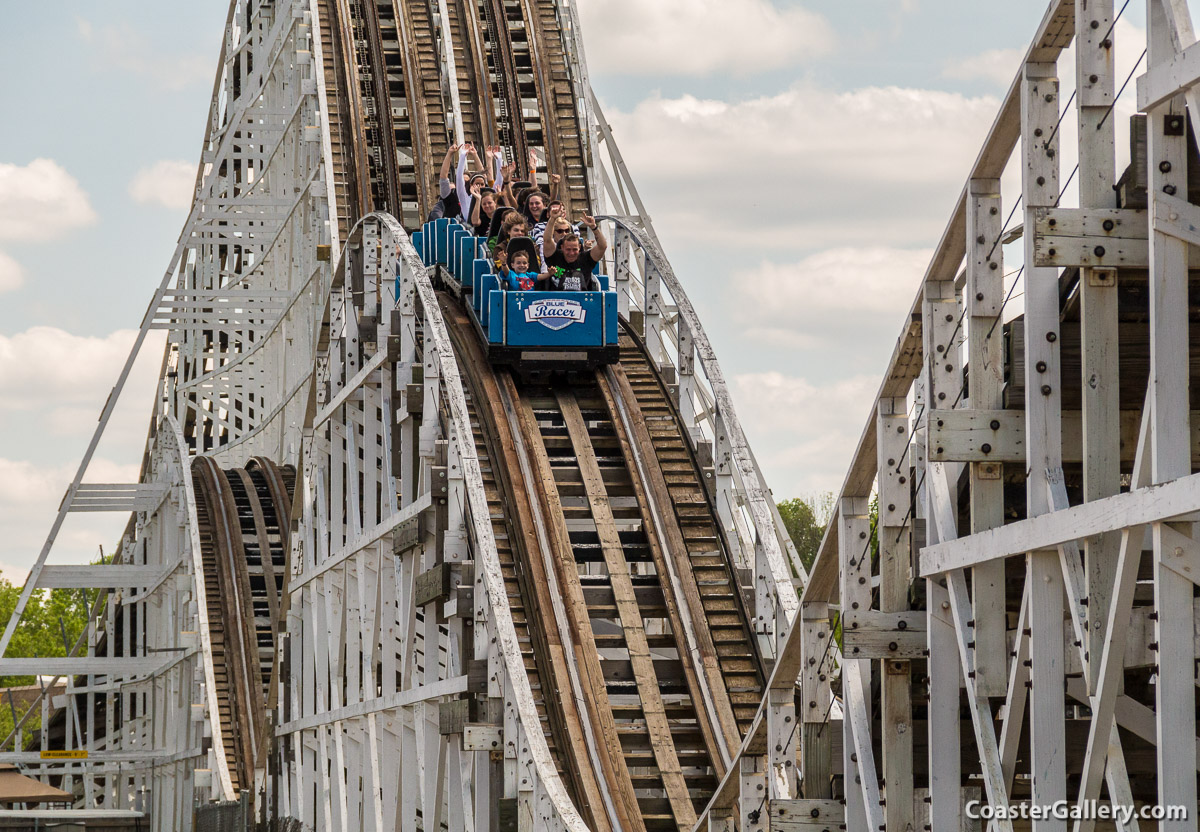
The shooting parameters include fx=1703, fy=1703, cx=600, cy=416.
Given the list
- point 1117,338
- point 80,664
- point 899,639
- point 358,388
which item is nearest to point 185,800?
point 80,664

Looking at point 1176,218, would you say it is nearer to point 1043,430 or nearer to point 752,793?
point 1043,430

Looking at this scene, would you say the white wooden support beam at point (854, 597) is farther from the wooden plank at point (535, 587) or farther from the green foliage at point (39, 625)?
the green foliage at point (39, 625)

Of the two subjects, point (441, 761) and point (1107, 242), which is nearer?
point (1107, 242)

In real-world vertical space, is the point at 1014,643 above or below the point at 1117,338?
below

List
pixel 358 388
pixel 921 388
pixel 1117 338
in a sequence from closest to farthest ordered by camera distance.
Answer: pixel 1117 338
pixel 921 388
pixel 358 388

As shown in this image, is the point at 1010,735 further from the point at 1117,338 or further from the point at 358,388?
the point at 358,388

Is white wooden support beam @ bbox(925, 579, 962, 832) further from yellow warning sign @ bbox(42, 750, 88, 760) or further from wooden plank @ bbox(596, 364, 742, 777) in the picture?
yellow warning sign @ bbox(42, 750, 88, 760)

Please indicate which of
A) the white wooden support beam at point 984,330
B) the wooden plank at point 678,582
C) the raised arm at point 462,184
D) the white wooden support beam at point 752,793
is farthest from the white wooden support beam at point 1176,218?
the raised arm at point 462,184

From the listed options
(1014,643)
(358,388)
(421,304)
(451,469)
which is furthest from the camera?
(358,388)
